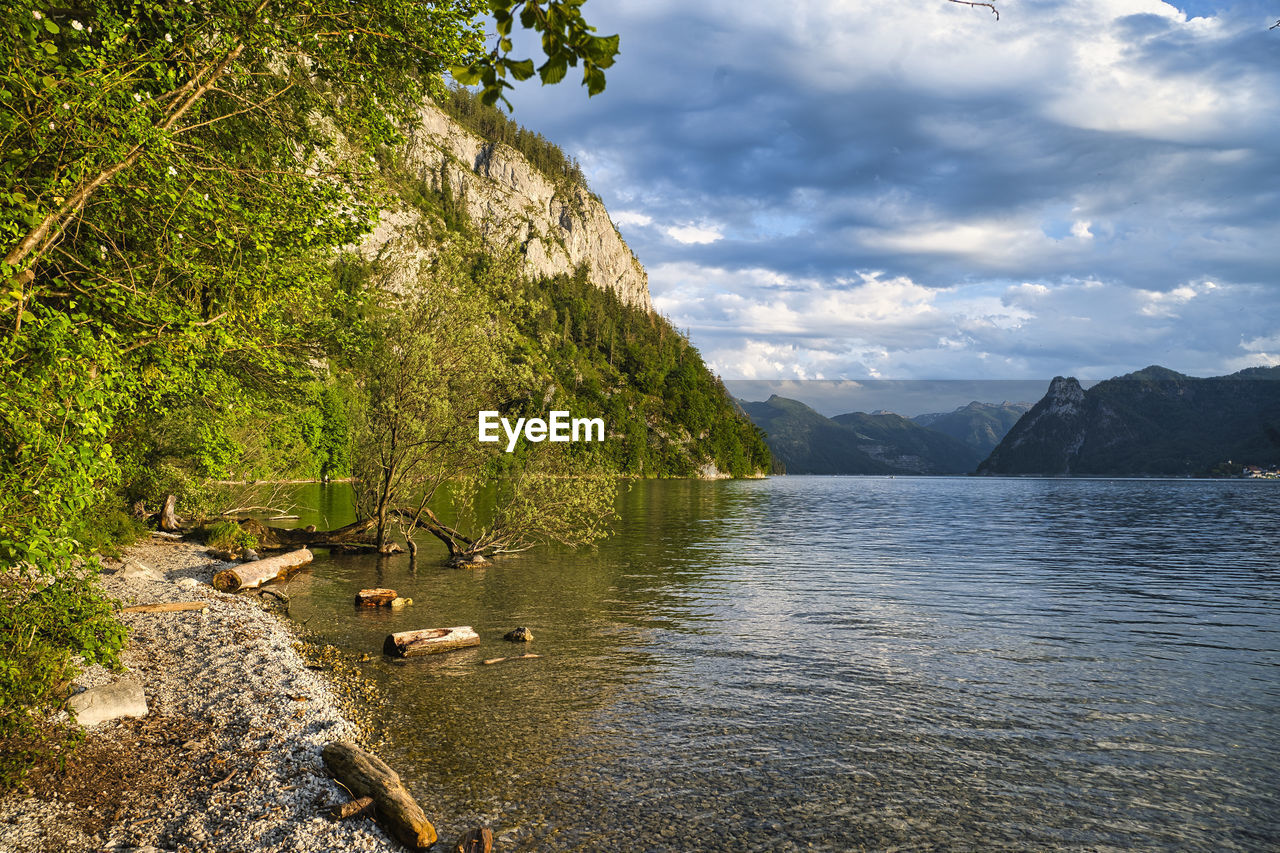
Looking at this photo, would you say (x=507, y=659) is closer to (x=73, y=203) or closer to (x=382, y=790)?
(x=382, y=790)

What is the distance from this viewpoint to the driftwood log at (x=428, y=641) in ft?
65.5

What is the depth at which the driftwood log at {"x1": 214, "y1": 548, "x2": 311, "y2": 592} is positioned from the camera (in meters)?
28.4

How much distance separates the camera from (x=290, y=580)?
31844 mm

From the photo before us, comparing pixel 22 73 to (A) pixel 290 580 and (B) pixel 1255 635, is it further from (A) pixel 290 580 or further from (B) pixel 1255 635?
(B) pixel 1255 635

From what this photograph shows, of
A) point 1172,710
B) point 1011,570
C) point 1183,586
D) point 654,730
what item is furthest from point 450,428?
point 1183,586

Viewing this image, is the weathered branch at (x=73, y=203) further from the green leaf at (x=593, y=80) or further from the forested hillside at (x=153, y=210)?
the green leaf at (x=593, y=80)

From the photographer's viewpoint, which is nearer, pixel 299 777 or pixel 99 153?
pixel 99 153

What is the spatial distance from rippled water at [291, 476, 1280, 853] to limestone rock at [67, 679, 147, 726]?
4.83 m

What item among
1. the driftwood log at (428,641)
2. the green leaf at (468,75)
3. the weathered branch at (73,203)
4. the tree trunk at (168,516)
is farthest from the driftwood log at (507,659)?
the tree trunk at (168,516)

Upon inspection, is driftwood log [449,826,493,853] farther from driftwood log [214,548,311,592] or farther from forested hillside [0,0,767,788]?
driftwood log [214,548,311,592]

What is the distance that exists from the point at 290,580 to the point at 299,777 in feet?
75.4

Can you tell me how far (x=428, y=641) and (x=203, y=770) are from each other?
899cm

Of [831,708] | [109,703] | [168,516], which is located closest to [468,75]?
[109,703]

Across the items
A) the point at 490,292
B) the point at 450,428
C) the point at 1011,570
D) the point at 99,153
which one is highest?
the point at 490,292
